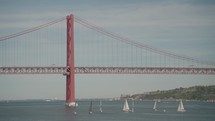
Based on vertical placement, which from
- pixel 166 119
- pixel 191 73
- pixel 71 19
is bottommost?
pixel 166 119

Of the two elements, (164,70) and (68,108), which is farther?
(164,70)

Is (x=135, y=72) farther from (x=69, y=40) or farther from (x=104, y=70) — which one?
(x=69, y=40)

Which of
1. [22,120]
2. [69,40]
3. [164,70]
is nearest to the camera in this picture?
[22,120]

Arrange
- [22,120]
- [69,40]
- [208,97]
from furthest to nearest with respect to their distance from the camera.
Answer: [208,97] < [69,40] < [22,120]

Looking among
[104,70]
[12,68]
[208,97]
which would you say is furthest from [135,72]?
[208,97]

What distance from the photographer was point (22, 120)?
7100cm

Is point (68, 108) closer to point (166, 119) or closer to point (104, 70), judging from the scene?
point (104, 70)

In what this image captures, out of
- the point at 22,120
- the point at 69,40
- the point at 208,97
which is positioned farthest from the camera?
the point at 208,97

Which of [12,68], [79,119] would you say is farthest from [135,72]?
[79,119]

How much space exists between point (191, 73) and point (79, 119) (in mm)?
31667

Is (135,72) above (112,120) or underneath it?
above

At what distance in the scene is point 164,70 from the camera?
327 feet

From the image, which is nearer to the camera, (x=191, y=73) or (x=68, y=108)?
(x=68, y=108)

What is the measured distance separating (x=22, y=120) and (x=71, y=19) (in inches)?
1141
